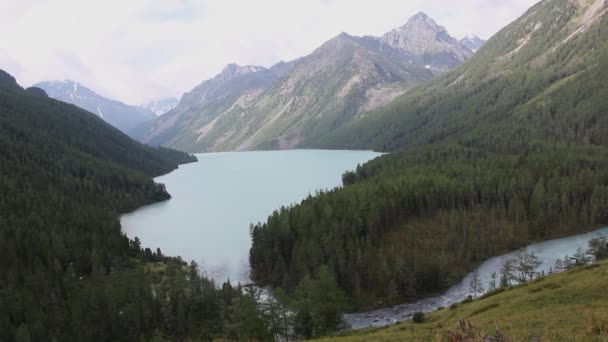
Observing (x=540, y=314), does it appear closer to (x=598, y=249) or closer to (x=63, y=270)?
(x=598, y=249)

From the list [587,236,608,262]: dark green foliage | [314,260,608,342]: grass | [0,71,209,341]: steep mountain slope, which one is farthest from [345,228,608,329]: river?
[0,71,209,341]: steep mountain slope

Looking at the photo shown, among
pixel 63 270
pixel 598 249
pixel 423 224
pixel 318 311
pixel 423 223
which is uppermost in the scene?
pixel 63 270

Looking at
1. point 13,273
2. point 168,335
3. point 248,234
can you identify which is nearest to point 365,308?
point 168,335

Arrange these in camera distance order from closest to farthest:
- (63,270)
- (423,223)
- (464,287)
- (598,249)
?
(464,287), (598,249), (63,270), (423,223)

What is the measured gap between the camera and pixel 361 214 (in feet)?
385

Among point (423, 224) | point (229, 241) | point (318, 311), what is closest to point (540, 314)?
point (318, 311)

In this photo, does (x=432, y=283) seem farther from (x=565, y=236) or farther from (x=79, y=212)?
(x=79, y=212)

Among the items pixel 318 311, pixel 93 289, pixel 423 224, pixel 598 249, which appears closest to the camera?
pixel 318 311

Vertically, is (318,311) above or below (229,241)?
below

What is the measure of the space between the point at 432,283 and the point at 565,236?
53498 millimetres

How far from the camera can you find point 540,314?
4238 centimetres

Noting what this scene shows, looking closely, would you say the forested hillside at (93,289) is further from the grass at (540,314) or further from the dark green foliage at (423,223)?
the grass at (540,314)

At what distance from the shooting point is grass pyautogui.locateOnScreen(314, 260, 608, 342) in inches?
1201

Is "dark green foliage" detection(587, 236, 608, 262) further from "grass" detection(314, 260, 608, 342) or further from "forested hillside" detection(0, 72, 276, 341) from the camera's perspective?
"forested hillside" detection(0, 72, 276, 341)
